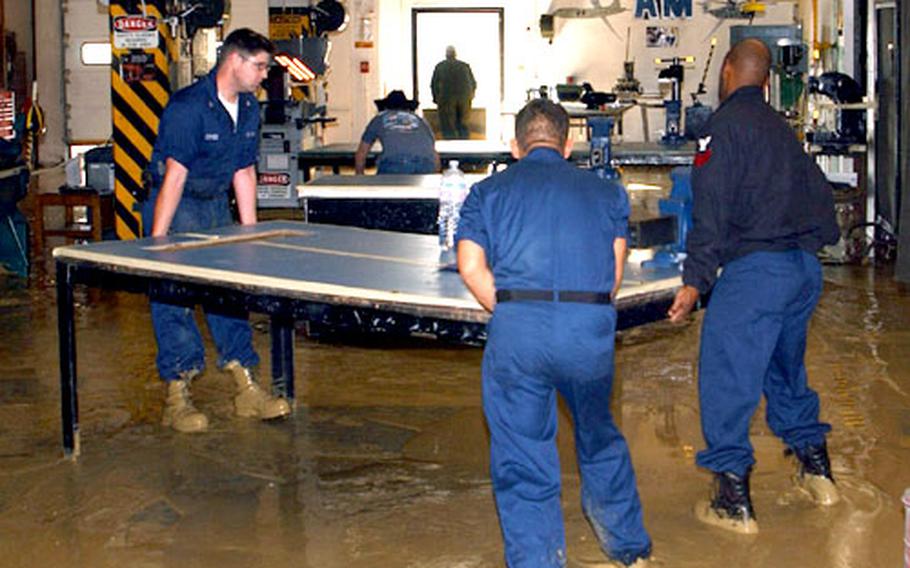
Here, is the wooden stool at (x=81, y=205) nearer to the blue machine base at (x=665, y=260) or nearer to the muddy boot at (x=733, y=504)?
the blue machine base at (x=665, y=260)

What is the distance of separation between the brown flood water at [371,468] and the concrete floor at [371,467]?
0.01m

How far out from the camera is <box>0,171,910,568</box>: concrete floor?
5.19 m

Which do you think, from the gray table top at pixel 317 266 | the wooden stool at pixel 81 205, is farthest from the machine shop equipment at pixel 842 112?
the gray table top at pixel 317 266

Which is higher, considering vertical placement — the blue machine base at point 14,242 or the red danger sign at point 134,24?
the red danger sign at point 134,24

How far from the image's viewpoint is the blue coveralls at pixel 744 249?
5.12m

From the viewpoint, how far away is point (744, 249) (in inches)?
203

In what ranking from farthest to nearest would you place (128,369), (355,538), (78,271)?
1. (128,369)
2. (78,271)
3. (355,538)

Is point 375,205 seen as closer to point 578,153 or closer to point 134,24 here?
point 578,153

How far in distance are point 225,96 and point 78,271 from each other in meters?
1.23

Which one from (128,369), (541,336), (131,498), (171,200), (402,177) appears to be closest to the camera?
(541,336)

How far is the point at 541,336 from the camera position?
4.34 metres

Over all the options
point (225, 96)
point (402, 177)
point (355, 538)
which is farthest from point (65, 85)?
point (355, 538)

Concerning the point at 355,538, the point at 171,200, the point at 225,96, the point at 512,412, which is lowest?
the point at 355,538

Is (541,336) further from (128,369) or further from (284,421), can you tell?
(128,369)
